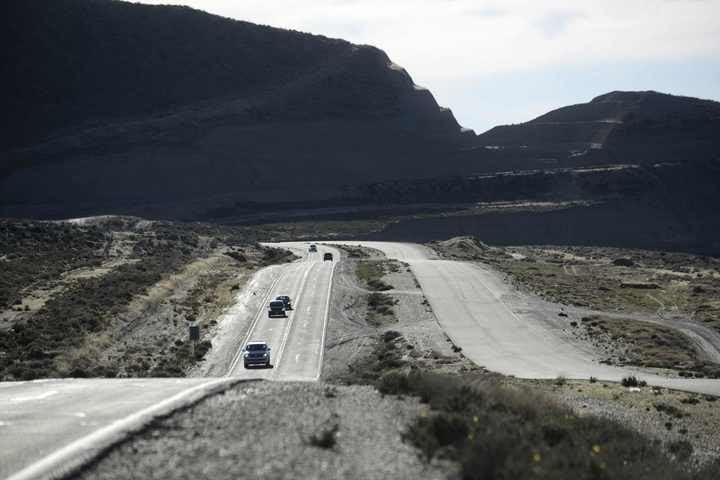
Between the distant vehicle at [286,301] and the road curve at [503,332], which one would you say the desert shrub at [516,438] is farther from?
the distant vehicle at [286,301]

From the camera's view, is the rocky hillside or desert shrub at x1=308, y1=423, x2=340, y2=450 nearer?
desert shrub at x1=308, y1=423, x2=340, y2=450

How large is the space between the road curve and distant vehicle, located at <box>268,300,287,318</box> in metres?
7.99

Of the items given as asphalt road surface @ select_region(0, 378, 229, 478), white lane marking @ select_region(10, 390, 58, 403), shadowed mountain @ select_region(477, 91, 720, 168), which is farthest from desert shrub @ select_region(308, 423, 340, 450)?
shadowed mountain @ select_region(477, 91, 720, 168)

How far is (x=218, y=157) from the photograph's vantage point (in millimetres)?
151125

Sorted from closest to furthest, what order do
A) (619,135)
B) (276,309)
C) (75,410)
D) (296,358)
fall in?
(75,410), (296,358), (276,309), (619,135)

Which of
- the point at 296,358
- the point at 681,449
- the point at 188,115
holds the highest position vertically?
the point at 188,115

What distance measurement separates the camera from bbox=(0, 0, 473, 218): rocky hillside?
472 ft

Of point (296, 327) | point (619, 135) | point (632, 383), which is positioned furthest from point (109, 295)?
point (619, 135)

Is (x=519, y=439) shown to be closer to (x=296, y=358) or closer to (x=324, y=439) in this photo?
(x=324, y=439)

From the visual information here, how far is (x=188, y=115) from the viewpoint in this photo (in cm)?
16500

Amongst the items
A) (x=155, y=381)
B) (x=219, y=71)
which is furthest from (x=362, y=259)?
(x=219, y=71)

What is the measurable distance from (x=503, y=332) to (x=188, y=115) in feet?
410

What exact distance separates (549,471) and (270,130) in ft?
495

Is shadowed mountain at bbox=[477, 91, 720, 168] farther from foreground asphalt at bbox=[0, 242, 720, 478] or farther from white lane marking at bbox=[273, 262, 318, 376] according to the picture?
white lane marking at bbox=[273, 262, 318, 376]
